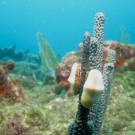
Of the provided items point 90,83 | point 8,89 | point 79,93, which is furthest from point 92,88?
point 8,89

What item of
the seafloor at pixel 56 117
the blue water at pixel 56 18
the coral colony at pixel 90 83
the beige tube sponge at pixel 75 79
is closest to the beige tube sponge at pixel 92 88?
the coral colony at pixel 90 83

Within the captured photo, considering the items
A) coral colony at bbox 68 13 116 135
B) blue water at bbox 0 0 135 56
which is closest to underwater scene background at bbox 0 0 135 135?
coral colony at bbox 68 13 116 135

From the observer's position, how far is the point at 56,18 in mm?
192500

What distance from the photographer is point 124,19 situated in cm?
17875

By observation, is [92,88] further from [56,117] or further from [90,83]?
[56,117]

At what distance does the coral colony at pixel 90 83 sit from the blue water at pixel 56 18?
530 ft

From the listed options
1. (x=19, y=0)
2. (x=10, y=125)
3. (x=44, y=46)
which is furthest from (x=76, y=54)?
(x=19, y=0)

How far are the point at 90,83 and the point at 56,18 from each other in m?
196

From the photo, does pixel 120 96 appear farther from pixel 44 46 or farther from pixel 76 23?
pixel 76 23

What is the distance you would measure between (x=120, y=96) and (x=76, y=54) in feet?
9.54

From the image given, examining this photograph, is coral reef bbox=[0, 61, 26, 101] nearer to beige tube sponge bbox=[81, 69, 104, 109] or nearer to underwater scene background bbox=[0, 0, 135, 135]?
underwater scene background bbox=[0, 0, 135, 135]

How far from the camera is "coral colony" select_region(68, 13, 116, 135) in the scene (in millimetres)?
2277

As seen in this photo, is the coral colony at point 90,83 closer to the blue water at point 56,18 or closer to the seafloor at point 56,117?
the seafloor at point 56,117

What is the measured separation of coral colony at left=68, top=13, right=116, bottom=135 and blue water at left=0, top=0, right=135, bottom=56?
530 ft
